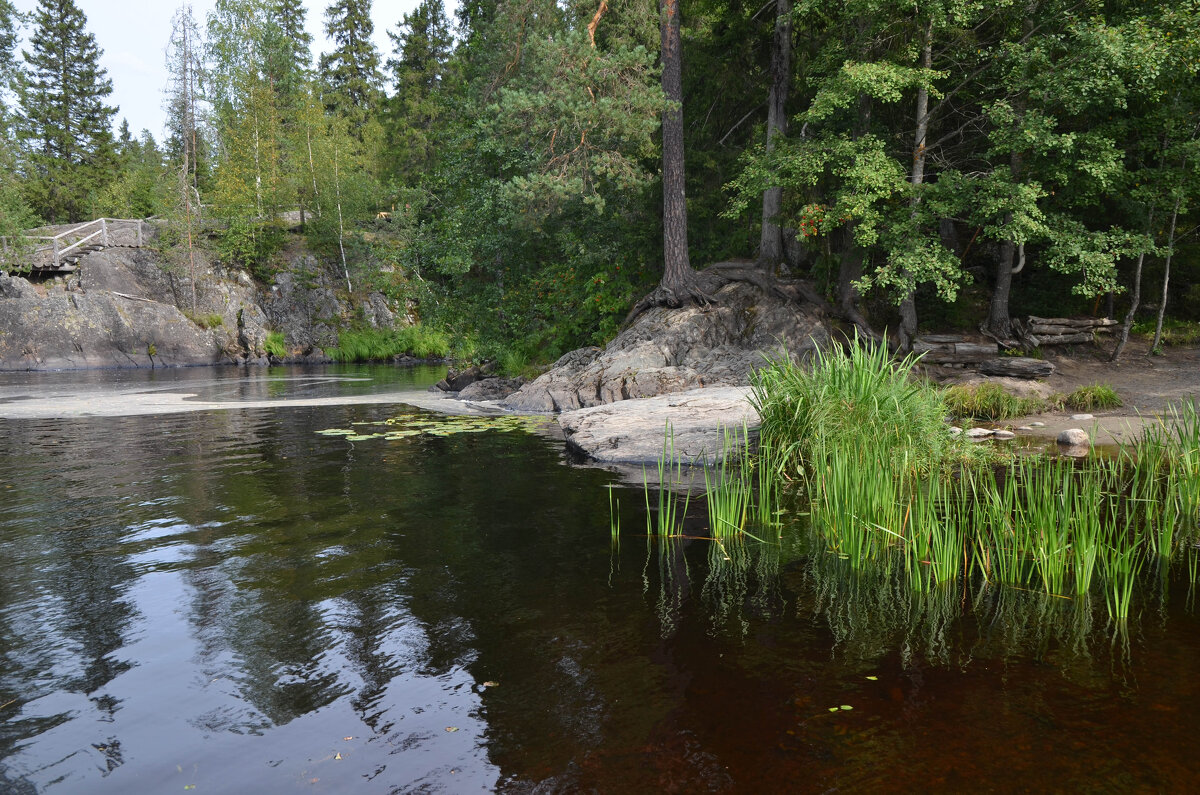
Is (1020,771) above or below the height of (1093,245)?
below

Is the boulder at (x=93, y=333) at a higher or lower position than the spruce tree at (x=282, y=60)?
lower

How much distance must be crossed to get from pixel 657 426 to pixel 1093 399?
8.35 metres

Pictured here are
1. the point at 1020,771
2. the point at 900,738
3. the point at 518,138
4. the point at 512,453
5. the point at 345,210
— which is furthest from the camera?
the point at 345,210

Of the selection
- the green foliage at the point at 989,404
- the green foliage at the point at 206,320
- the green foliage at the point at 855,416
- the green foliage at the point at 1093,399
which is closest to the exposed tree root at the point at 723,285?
the green foliage at the point at 989,404

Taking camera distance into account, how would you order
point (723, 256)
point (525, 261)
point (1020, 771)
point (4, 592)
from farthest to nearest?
point (525, 261), point (723, 256), point (4, 592), point (1020, 771)

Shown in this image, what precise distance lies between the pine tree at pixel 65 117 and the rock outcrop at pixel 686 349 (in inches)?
1794

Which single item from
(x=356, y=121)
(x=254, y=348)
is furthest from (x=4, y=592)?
(x=356, y=121)

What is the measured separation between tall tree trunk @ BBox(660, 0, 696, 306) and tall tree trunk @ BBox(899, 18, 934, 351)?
5.15 metres

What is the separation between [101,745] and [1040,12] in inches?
739

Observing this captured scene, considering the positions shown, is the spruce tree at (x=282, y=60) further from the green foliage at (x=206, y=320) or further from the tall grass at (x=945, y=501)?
the tall grass at (x=945, y=501)

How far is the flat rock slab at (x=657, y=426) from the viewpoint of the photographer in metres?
10.5

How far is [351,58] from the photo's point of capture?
5634cm

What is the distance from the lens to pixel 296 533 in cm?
732

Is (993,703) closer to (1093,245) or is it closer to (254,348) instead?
(1093,245)
